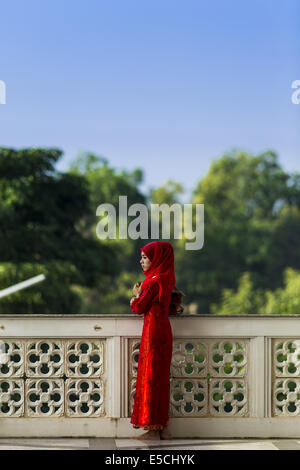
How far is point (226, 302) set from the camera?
32.9 metres

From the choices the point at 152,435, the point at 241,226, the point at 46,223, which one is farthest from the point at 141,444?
the point at 241,226

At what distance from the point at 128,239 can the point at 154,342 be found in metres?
30.6

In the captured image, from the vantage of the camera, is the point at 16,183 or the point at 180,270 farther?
the point at 180,270

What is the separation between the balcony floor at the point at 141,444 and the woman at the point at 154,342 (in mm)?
111

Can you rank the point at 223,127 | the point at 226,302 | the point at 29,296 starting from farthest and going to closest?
the point at 223,127 → the point at 226,302 → the point at 29,296

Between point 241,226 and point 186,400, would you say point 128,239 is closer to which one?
point 241,226

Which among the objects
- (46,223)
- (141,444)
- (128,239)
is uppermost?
(128,239)

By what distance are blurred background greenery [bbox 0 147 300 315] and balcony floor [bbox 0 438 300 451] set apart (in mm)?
9932

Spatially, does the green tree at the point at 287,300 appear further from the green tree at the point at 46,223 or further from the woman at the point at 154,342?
the woman at the point at 154,342

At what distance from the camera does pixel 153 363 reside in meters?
4.38

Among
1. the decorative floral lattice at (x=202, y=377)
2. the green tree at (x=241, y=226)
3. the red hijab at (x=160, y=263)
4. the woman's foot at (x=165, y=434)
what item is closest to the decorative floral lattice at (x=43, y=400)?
the decorative floral lattice at (x=202, y=377)
